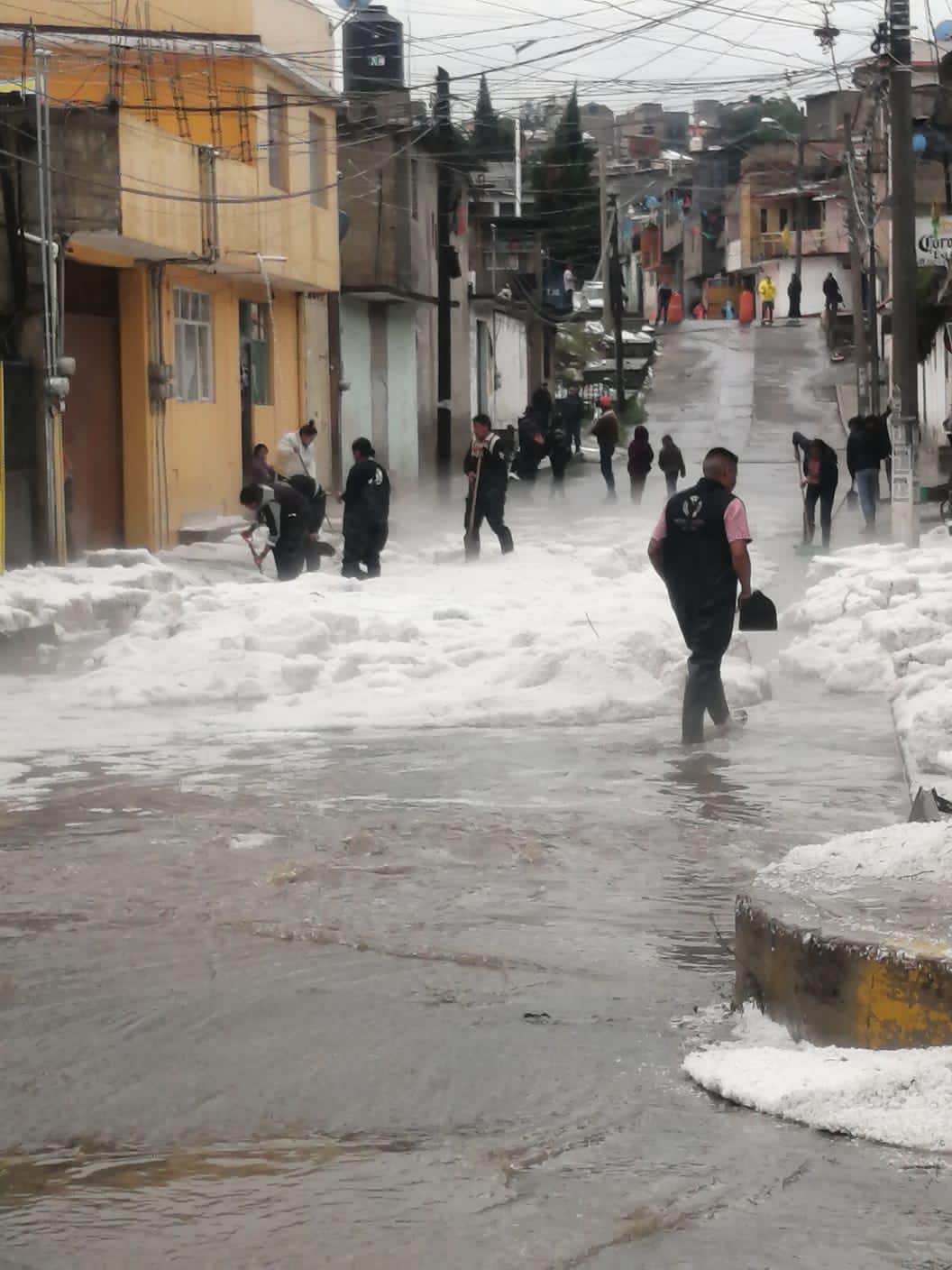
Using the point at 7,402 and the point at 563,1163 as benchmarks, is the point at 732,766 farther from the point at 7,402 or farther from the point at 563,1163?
the point at 7,402

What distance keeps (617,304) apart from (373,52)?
13.4m

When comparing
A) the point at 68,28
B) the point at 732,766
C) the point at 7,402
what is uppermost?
the point at 68,28

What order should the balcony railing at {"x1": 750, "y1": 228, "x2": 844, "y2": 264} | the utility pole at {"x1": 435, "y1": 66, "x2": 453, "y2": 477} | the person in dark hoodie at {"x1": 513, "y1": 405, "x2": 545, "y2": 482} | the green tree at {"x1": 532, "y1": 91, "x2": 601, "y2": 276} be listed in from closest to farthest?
the person in dark hoodie at {"x1": 513, "y1": 405, "x2": 545, "y2": 482} < the utility pole at {"x1": 435, "y1": 66, "x2": 453, "y2": 477} < the balcony railing at {"x1": 750, "y1": 228, "x2": 844, "y2": 264} < the green tree at {"x1": 532, "y1": 91, "x2": 601, "y2": 276}

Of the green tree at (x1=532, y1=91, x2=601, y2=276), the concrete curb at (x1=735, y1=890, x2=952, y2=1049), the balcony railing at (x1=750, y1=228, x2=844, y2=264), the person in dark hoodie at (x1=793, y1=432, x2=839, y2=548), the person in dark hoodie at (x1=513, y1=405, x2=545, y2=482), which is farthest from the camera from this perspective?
the green tree at (x1=532, y1=91, x2=601, y2=276)

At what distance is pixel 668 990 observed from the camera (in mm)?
5992

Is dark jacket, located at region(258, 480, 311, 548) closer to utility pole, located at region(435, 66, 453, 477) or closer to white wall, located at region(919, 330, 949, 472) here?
utility pole, located at region(435, 66, 453, 477)

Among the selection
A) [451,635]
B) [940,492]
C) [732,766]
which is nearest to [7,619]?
[451,635]

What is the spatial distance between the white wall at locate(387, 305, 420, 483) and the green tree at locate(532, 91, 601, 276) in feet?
139

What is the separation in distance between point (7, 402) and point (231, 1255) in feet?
57.4

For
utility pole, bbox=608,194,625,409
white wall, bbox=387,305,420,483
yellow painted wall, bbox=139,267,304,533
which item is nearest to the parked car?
utility pole, bbox=608,194,625,409

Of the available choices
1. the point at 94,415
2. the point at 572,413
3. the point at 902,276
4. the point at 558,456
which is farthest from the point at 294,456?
the point at 572,413

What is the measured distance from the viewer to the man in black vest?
1018 cm

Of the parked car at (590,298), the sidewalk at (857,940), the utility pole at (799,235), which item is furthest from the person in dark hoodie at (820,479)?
the utility pole at (799,235)

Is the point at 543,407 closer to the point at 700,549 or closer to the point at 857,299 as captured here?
the point at 857,299
